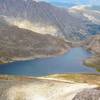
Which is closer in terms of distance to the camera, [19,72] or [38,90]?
[38,90]

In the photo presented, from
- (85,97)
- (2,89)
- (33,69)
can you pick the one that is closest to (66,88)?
(85,97)

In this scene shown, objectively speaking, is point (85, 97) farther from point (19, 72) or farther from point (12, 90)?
point (19, 72)

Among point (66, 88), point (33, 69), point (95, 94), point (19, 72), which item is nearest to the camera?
point (95, 94)

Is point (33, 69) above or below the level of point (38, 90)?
below

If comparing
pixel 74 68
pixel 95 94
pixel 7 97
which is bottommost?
pixel 74 68

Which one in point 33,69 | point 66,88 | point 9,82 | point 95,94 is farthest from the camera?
point 33,69

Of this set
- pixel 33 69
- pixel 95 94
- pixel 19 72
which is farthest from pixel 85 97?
pixel 33 69

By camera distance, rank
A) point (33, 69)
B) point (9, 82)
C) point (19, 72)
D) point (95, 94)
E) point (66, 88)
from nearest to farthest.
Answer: point (95, 94) → point (66, 88) → point (9, 82) → point (19, 72) → point (33, 69)

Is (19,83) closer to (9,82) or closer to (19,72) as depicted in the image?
(9,82)

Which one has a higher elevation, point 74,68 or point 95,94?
point 95,94
